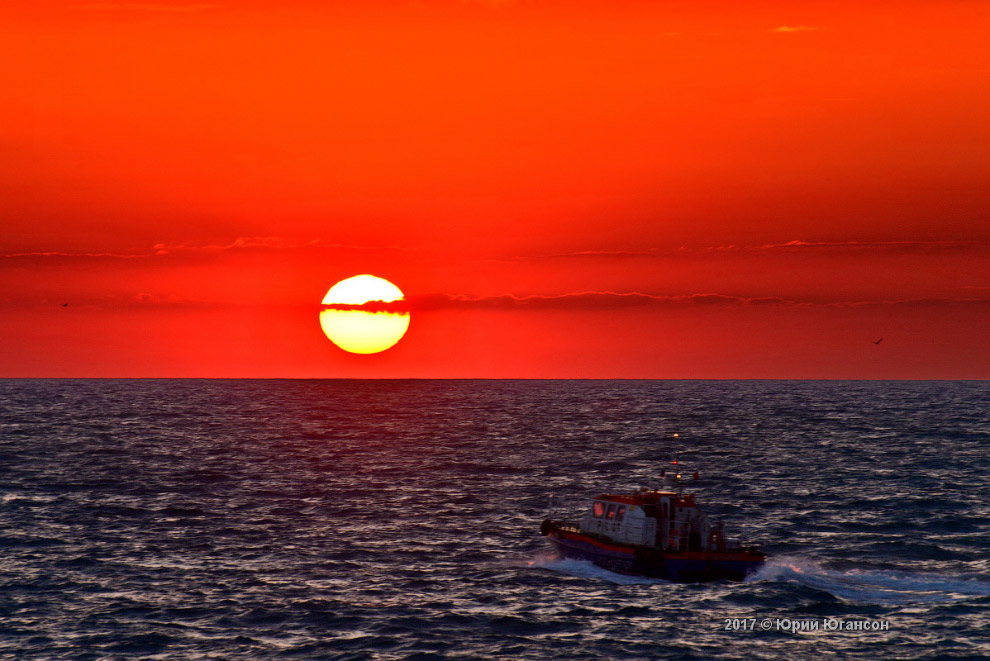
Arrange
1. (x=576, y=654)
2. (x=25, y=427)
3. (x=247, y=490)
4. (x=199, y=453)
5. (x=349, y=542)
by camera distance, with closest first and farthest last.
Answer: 1. (x=576, y=654)
2. (x=349, y=542)
3. (x=247, y=490)
4. (x=199, y=453)
5. (x=25, y=427)

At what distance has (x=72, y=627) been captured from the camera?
46031mm

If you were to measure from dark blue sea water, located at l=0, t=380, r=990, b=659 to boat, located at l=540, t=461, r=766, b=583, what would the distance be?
39.0 inches

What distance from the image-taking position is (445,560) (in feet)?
197

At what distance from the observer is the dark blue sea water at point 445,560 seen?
147ft

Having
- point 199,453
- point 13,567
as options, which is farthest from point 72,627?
point 199,453

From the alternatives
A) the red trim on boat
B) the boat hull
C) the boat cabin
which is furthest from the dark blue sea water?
the boat cabin

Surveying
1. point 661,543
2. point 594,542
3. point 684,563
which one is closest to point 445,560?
point 594,542

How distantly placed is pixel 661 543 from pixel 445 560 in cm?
1269

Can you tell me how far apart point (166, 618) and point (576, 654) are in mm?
19081

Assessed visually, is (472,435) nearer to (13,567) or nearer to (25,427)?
(25,427)

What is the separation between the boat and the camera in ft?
179

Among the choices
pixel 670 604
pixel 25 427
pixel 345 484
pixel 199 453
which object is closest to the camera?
pixel 670 604

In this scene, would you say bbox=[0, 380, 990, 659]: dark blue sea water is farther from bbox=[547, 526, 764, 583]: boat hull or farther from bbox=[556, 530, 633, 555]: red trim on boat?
bbox=[556, 530, 633, 555]: red trim on boat

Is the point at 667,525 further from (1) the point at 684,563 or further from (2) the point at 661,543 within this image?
(1) the point at 684,563
